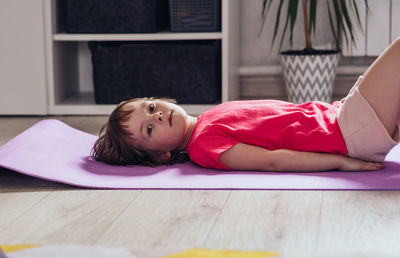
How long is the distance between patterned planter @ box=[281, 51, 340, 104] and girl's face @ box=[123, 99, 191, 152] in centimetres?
112

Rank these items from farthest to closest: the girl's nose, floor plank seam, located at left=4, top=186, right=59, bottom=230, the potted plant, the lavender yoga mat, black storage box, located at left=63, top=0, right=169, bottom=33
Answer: the potted plant, black storage box, located at left=63, top=0, right=169, bottom=33, the girl's nose, the lavender yoga mat, floor plank seam, located at left=4, top=186, right=59, bottom=230

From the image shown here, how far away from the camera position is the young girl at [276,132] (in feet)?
4.73

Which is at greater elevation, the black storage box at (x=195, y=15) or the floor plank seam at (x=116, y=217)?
the black storage box at (x=195, y=15)

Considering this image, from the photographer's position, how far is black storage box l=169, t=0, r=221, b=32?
2.46 metres

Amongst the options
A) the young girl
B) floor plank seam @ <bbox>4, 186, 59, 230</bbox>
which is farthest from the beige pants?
floor plank seam @ <bbox>4, 186, 59, 230</bbox>

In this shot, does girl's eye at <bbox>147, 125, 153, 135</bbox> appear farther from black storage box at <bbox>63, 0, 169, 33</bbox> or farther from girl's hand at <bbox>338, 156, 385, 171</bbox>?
black storage box at <bbox>63, 0, 169, 33</bbox>

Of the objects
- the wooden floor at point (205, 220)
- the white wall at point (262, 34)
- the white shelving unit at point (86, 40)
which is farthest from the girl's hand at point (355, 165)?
the white wall at point (262, 34)

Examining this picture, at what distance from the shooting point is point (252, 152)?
5.01 ft

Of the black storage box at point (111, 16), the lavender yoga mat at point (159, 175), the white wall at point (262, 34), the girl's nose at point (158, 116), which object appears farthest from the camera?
the white wall at point (262, 34)

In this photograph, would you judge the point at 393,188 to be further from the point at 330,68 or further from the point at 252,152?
the point at 330,68

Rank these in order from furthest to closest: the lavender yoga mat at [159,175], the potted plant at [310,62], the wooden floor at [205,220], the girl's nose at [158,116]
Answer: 1. the potted plant at [310,62]
2. the girl's nose at [158,116]
3. the lavender yoga mat at [159,175]
4. the wooden floor at [205,220]

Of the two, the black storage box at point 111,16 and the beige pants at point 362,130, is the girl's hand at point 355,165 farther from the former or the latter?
the black storage box at point 111,16

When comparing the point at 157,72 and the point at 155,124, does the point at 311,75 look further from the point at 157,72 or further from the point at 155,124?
the point at 155,124

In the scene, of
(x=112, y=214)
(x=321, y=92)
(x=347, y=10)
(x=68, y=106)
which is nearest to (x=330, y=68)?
(x=321, y=92)
